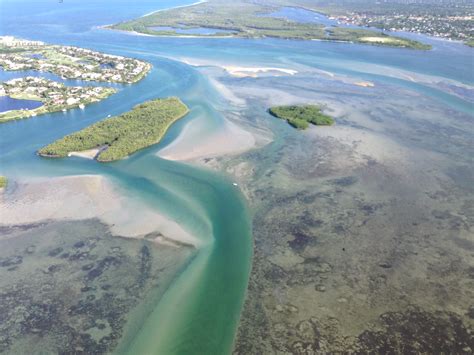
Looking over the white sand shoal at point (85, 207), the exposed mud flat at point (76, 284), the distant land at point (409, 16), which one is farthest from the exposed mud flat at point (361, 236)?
the distant land at point (409, 16)

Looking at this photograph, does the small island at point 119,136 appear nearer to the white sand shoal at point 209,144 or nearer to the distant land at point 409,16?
the white sand shoal at point 209,144

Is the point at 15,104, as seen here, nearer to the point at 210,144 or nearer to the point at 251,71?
the point at 210,144

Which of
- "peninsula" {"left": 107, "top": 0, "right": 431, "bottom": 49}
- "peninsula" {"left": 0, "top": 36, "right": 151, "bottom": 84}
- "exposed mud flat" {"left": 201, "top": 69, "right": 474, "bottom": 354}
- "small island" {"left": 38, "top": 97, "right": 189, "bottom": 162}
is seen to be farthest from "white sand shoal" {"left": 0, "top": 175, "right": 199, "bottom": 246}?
"peninsula" {"left": 107, "top": 0, "right": 431, "bottom": 49}

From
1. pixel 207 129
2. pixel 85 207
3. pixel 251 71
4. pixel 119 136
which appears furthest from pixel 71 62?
pixel 85 207

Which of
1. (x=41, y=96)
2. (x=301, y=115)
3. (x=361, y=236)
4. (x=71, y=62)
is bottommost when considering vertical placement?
(x=41, y=96)

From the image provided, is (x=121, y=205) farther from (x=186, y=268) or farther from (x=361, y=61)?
(x=361, y=61)
